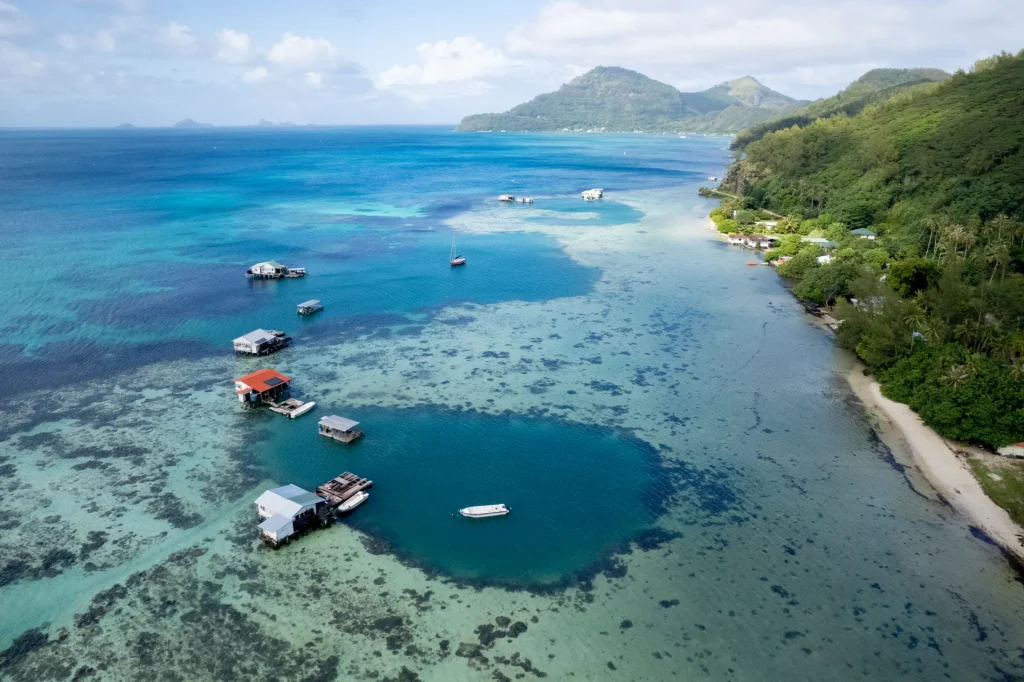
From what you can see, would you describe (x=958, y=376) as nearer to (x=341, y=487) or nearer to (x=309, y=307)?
(x=341, y=487)

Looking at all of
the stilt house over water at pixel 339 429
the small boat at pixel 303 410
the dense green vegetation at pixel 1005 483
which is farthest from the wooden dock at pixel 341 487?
A: the dense green vegetation at pixel 1005 483

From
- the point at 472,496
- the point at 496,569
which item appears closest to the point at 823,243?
the point at 472,496

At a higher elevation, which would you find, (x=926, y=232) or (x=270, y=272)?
(x=926, y=232)

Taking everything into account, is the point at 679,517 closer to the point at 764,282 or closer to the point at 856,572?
the point at 856,572

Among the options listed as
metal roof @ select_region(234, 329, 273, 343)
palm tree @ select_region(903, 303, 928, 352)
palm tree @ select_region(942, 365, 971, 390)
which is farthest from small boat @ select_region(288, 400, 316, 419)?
palm tree @ select_region(903, 303, 928, 352)

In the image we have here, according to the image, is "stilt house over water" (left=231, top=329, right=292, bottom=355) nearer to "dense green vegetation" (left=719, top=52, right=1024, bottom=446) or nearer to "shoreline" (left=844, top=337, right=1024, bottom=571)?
"shoreline" (left=844, top=337, right=1024, bottom=571)

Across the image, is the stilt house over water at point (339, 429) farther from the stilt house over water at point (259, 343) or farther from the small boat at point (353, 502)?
the stilt house over water at point (259, 343)
